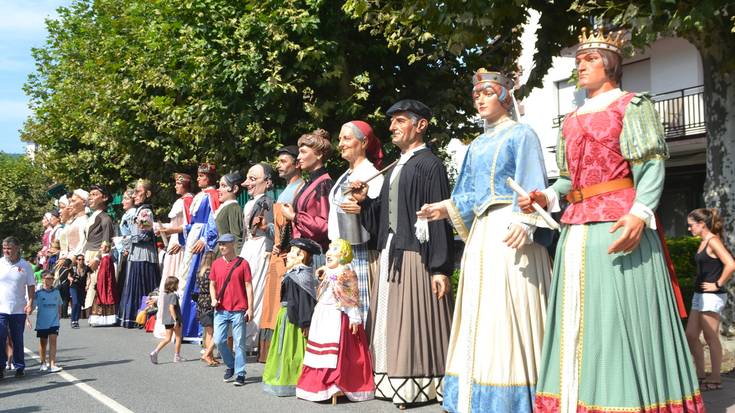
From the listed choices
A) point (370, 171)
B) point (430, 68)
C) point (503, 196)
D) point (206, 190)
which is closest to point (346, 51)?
point (430, 68)

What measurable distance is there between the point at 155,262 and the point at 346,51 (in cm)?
523

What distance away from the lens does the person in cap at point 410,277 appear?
23.1ft

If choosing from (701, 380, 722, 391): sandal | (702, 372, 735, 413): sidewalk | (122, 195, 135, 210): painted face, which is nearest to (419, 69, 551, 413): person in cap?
(702, 372, 735, 413): sidewalk

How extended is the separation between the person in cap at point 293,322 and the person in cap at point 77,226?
974cm

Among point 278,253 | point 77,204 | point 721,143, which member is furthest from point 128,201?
point 721,143

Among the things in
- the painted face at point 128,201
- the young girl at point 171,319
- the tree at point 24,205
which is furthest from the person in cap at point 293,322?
the tree at point 24,205

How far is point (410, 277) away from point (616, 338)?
8.12 ft

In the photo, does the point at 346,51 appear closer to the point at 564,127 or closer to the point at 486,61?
the point at 486,61

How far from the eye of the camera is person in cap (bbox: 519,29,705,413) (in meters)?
4.92

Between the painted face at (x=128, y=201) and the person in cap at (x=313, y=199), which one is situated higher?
the painted face at (x=128, y=201)

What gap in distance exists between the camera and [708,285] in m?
7.92

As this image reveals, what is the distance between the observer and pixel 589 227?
5.25 metres

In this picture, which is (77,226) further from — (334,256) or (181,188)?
(334,256)

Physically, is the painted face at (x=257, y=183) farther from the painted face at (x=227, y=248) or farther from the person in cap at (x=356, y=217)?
the person in cap at (x=356, y=217)
